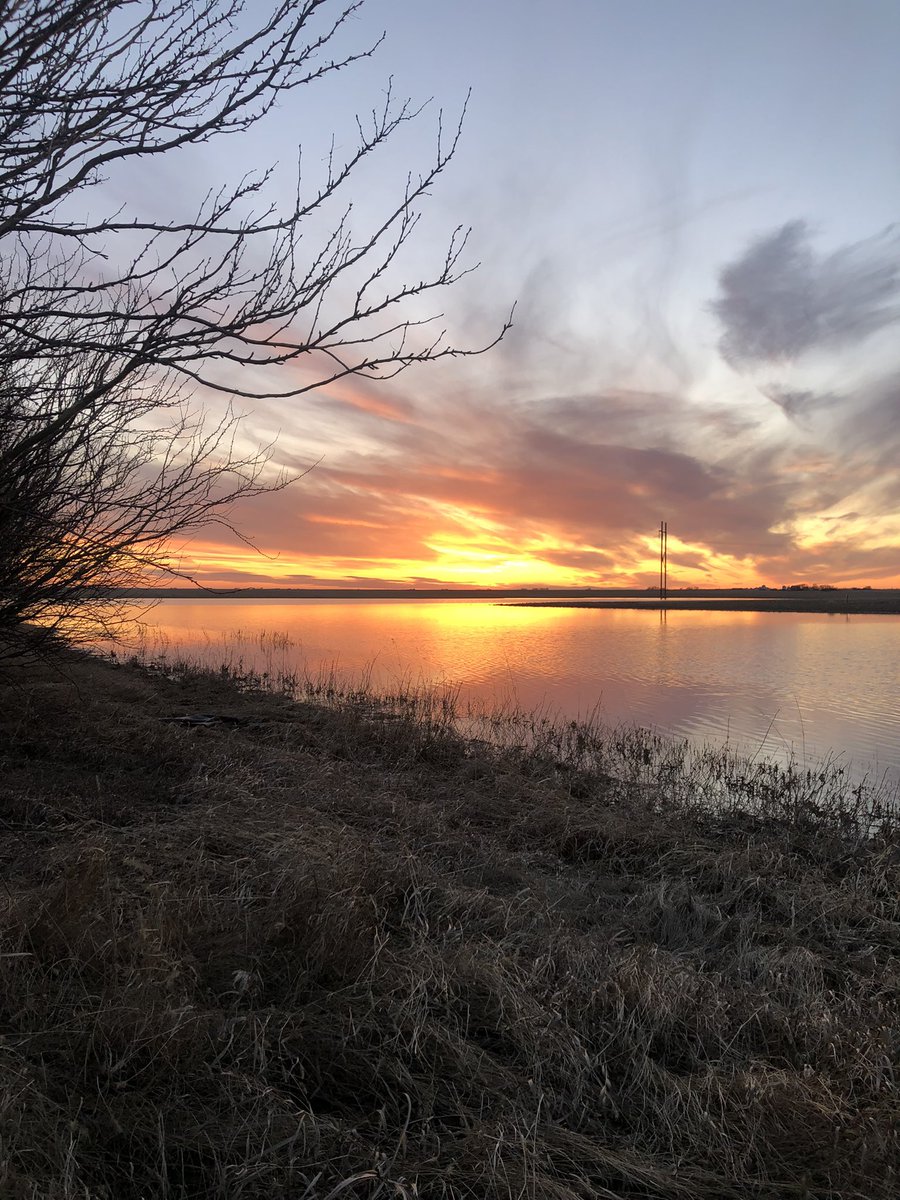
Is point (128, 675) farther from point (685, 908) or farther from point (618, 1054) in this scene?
point (618, 1054)

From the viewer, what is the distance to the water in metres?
13.6

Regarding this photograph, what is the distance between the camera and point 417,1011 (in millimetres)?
2867

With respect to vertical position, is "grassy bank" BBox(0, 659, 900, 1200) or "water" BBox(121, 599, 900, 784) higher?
"grassy bank" BBox(0, 659, 900, 1200)

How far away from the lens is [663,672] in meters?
22.4

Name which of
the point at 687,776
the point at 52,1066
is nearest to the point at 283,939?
the point at 52,1066

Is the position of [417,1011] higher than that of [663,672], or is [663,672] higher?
[417,1011]

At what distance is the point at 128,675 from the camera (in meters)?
17.3

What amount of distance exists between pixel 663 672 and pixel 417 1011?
20.8 m

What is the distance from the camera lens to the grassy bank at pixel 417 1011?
6.89 ft

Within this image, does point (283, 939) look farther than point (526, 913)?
No

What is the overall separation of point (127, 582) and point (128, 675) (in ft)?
38.0

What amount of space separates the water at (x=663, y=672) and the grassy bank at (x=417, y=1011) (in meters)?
7.48

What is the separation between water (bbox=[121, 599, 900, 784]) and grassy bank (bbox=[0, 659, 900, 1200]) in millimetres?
7485

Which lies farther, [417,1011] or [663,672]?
[663,672]
